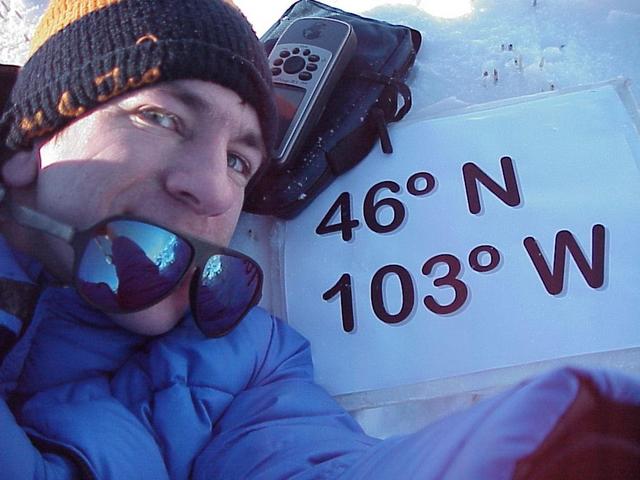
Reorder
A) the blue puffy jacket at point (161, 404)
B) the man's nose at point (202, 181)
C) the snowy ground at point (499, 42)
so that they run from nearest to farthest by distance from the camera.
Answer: the blue puffy jacket at point (161, 404) → the man's nose at point (202, 181) → the snowy ground at point (499, 42)

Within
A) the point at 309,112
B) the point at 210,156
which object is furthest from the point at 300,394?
the point at 309,112

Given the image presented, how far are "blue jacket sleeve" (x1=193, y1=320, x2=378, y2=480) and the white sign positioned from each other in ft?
0.37

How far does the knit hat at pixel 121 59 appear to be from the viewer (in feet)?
3.02

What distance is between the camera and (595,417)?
18.2 inches

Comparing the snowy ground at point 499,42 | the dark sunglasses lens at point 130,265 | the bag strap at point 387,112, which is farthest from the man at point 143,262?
the snowy ground at point 499,42

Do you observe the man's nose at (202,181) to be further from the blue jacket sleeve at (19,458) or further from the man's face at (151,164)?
the blue jacket sleeve at (19,458)

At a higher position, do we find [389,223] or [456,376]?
[389,223]

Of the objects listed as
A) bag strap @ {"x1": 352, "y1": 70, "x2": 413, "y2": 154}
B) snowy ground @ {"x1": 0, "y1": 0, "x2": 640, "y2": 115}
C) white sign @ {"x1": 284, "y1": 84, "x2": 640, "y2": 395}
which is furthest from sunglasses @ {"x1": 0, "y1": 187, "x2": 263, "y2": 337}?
snowy ground @ {"x1": 0, "y1": 0, "x2": 640, "y2": 115}

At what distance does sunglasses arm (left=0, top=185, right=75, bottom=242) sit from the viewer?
843 mm

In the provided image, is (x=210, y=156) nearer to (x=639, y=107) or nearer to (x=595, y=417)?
(x=595, y=417)

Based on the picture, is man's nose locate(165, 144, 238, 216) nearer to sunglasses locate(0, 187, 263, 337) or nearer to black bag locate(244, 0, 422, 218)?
sunglasses locate(0, 187, 263, 337)

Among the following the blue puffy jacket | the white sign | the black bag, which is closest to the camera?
the blue puffy jacket

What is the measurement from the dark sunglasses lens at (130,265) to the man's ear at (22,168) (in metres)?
0.17

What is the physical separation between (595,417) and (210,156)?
0.58 metres
